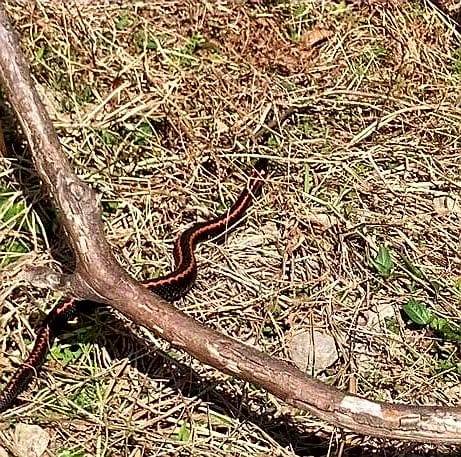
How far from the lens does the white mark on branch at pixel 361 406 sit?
3.25 meters

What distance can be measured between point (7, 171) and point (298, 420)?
1.87 m

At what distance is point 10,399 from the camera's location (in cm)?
365

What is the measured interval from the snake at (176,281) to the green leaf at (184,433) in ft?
2.07

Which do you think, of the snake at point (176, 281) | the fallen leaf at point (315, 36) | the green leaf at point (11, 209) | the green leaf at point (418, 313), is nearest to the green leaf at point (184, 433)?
the snake at point (176, 281)

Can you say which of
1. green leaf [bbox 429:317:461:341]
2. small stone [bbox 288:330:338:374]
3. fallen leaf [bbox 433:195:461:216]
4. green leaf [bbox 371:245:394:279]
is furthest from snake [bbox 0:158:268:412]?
green leaf [bbox 429:317:461:341]

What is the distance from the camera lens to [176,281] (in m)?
4.13

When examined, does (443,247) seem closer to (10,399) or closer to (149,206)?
(149,206)

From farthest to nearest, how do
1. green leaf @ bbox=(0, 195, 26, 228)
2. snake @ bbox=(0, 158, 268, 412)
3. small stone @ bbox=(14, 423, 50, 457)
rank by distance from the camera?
green leaf @ bbox=(0, 195, 26, 228) < snake @ bbox=(0, 158, 268, 412) < small stone @ bbox=(14, 423, 50, 457)

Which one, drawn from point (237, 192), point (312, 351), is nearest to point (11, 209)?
point (237, 192)

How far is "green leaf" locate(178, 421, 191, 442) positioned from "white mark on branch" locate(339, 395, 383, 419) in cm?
70

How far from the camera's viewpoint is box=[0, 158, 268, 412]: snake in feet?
12.2

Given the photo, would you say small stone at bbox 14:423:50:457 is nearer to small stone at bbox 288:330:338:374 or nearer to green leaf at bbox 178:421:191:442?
green leaf at bbox 178:421:191:442

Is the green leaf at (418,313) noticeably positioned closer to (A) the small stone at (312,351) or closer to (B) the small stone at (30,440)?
(A) the small stone at (312,351)

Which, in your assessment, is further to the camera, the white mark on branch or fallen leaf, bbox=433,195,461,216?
fallen leaf, bbox=433,195,461,216
